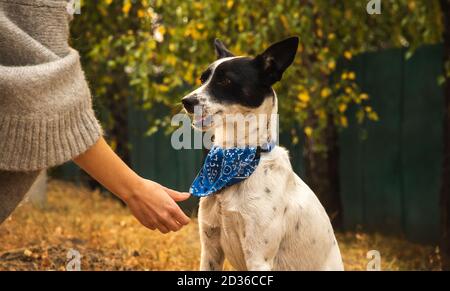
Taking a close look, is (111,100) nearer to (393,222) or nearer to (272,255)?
(393,222)

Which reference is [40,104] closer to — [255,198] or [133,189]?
[133,189]

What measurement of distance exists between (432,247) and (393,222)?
560mm

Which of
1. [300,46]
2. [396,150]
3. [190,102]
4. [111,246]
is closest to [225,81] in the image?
[190,102]

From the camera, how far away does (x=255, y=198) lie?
2717mm

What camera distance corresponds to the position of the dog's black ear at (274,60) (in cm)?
284

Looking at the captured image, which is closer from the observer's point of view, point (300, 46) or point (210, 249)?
point (210, 249)

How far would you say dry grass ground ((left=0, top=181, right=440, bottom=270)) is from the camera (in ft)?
16.9

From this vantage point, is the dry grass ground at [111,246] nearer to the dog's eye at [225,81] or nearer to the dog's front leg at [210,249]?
the dog's front leg at [210,249]

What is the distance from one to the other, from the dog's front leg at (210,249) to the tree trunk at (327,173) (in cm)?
462

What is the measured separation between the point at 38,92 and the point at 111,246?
14.1 feet

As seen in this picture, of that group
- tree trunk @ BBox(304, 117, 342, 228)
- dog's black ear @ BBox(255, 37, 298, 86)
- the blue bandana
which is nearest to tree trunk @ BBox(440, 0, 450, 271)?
tree trunk @ BBox(304, 117, 342, 228)

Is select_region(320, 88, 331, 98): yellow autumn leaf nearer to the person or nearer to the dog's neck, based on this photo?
the dog's neck

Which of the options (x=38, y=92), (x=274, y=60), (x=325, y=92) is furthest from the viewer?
(x=325, y=92)

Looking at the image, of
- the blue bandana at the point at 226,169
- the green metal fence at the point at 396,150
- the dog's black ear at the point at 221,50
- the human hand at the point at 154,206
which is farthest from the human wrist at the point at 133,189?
the green metal fence at the point at 396,150
